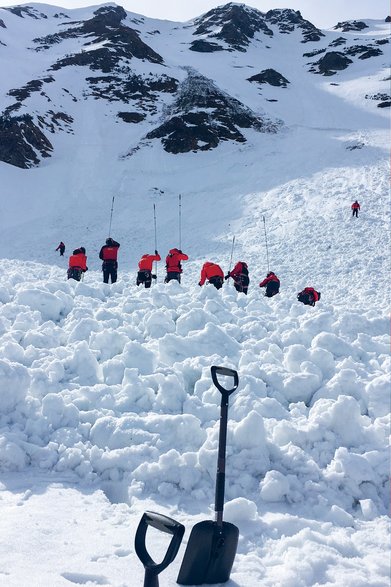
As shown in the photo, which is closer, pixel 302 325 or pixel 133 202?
pixel 302 325

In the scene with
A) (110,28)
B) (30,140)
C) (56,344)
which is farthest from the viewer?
(110,28)

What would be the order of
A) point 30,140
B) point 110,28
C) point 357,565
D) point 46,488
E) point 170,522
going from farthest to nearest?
point 110,28 → point 30,140 → point 46,488 → point 357,565 → point 170,522

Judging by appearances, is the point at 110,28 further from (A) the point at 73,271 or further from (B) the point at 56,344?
(B) the point at 56,344

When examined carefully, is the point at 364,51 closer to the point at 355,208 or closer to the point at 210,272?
the point at 355,208

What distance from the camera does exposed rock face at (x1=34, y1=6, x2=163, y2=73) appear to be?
52531 millimetres

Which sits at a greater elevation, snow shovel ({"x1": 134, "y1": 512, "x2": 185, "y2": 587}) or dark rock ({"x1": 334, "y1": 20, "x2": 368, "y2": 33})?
dark rock ({"x1": 334, "y1": 20, "x2": 368, "y2": 33})

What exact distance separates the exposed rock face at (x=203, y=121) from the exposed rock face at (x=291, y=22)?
42.9 meters

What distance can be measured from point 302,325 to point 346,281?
930 centimetres

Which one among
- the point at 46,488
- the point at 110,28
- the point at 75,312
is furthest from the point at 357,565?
the point at 110,28

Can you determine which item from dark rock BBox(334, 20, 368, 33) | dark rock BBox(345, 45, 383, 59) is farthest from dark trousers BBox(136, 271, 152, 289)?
dark rock BBox(334, 20, 368, 33)

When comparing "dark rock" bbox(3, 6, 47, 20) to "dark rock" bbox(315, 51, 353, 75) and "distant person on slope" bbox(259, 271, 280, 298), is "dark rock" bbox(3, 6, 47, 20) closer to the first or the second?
"dark rock" bbox(315, 51, 353, 75)

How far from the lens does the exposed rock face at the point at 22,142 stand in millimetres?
33094

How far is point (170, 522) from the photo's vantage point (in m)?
2.31

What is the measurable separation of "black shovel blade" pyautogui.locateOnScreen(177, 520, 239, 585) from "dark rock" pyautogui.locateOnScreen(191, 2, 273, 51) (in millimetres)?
76417
